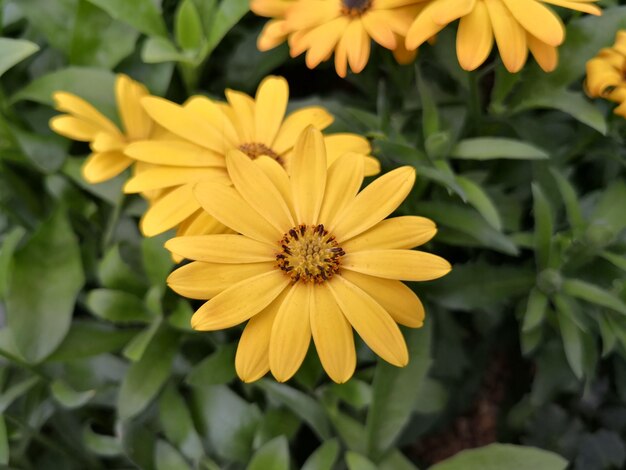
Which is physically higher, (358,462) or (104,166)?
(104,166)

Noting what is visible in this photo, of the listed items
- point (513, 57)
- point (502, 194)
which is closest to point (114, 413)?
point (502, 194)

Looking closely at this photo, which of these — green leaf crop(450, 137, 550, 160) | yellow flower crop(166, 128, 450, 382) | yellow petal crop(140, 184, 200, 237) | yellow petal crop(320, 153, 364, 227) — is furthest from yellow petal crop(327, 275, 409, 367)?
green leaf crop(450, 137, 550, 160)

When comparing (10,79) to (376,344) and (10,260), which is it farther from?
(376,344)

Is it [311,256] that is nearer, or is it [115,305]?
[311,256]

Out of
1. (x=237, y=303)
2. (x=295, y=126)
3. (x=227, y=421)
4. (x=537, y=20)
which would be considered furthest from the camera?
(x=227, y=421)

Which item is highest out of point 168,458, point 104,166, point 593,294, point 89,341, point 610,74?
point 610,74

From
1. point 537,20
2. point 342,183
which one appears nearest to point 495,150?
point 537,20

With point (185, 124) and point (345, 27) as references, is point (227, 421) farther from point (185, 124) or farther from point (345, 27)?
point (345, 27)
